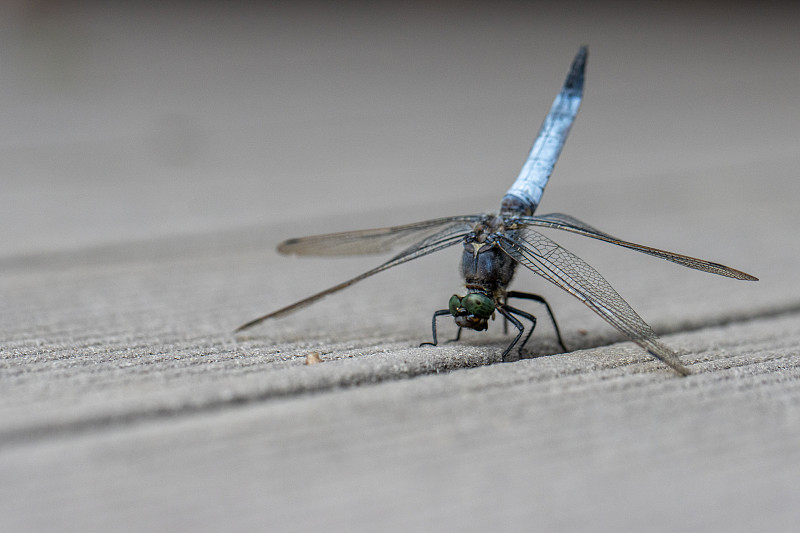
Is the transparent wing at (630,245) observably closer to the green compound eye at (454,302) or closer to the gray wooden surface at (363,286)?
the gray wooden surface at (363,286)

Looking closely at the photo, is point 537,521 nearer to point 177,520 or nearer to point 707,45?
point 177,520

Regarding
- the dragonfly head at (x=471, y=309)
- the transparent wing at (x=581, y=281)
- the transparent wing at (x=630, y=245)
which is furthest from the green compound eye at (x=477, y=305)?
the transparent wing at (x=630, y=245)

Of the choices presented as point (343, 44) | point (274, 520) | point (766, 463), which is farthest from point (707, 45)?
point (274, 520)

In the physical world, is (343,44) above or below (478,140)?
above

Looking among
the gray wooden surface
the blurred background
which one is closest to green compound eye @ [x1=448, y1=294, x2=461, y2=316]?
the gray wooden surface

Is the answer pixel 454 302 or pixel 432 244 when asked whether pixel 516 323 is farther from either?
pixel 432 244
